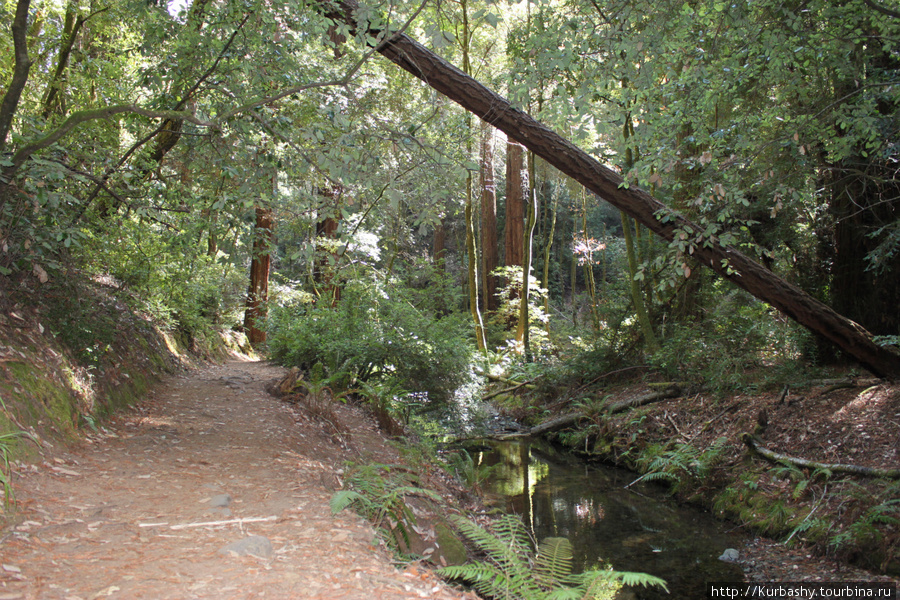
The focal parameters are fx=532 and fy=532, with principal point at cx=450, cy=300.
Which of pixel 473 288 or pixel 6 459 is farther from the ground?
pixel 473 288

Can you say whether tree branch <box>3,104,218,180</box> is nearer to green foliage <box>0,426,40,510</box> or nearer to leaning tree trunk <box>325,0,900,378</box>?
green foliage <box>0,426,40,510</box>

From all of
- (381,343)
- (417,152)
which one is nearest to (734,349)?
(381,343)

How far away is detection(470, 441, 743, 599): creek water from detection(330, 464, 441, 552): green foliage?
2.14 metres

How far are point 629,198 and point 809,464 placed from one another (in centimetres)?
372

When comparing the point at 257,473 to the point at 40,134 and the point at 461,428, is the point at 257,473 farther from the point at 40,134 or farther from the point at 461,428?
the point at 461,428

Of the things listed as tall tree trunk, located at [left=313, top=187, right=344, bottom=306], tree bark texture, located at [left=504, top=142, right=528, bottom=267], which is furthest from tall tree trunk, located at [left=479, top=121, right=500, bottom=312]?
tall tree trunk, located at [left=313, top=187, right=344, bottom=306]

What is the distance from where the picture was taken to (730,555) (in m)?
5.30

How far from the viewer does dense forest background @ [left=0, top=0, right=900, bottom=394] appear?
193 inches

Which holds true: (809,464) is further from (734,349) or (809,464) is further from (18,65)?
(18,65)

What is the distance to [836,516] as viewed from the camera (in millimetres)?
5168

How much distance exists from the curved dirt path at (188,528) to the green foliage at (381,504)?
131 mm

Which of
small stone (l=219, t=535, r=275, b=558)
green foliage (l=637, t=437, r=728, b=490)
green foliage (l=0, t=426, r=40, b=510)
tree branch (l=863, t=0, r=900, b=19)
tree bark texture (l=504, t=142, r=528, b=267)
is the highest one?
tree bark texture (l=504, t=142, r=528, b=267)

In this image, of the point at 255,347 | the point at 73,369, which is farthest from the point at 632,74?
the point at 255,347

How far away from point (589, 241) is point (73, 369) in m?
22.1
